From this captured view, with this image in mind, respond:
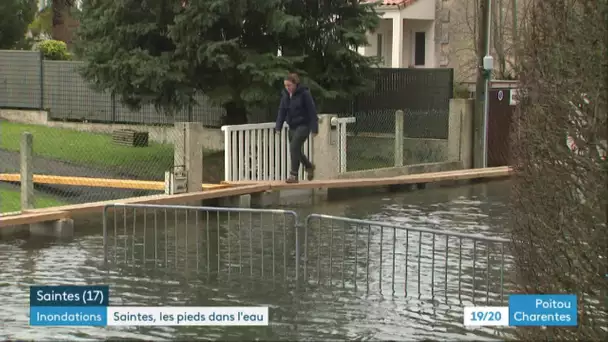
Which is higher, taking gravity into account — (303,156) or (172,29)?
(172,29)

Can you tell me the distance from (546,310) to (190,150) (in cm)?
1055

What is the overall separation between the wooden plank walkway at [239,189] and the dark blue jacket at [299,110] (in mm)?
1052

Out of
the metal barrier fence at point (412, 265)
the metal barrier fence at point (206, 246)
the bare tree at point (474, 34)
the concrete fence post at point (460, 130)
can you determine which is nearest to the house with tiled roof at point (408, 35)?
the bare tree at point (474, 34)

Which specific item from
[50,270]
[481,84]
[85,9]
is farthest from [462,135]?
[50,270]

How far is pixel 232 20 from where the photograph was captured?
69.0 ft

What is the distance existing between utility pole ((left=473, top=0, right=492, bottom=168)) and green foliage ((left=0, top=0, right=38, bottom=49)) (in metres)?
14.2

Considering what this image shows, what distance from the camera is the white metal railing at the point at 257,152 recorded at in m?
18.3

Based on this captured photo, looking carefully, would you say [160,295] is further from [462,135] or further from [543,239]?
[462,135]

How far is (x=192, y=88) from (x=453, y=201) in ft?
20.2

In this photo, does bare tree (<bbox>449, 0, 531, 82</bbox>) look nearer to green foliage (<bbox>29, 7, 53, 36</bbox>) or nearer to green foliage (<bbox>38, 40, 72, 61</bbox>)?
→ green foliage (<bbox>38, 40, 72, 61</bbox>)

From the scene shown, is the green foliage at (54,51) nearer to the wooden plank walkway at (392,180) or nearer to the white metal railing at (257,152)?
the white metal railing at (257,152)

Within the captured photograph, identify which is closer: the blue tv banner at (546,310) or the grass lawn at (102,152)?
the blue tv banner at (546,310)

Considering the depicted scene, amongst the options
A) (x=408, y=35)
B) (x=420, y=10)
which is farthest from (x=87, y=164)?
(x=408, y=35)

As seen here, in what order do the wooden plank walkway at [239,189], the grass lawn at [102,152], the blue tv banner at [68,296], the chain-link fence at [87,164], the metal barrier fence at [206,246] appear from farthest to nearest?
the grass lawn at [102,152], the chain-link fence at [87,164], the wooden plank walkway at [239,189], the metal barrier fence at [206,246], the blue tv banner at [68,296]
